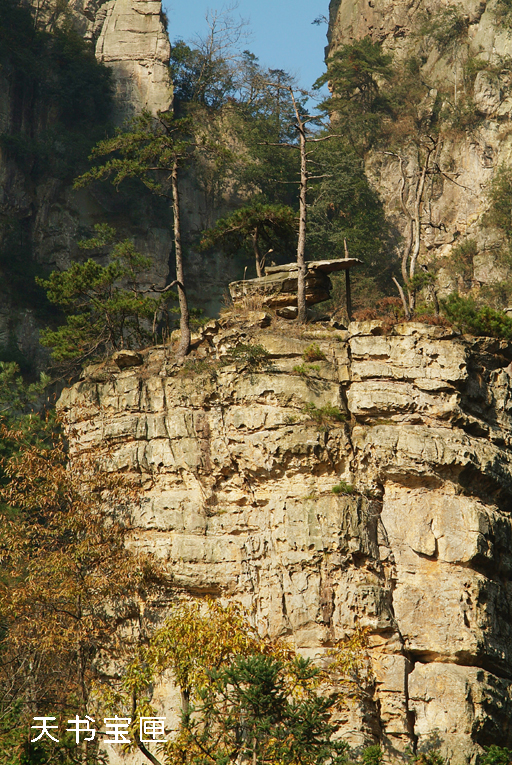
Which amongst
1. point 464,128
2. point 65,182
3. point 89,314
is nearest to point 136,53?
point 65,182

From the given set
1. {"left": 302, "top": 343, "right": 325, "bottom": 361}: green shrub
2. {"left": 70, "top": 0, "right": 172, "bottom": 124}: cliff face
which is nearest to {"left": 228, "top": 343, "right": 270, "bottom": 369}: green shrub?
{"left": 302, "top": 343, "right": 325, "bottom": 361}: green shrub

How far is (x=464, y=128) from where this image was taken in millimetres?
46094

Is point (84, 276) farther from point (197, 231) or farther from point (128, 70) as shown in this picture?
point (128, 70)

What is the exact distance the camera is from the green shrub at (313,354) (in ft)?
75.0

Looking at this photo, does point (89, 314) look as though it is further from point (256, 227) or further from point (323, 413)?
point (323, 413)

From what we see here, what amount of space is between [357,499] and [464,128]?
31.6 m

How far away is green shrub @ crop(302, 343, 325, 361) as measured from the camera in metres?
22.9

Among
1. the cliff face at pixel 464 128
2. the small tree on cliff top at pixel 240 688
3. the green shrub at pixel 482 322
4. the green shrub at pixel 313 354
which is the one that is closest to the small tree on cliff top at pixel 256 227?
the green shrub at pixel 313 354

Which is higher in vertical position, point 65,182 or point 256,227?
point 65,182

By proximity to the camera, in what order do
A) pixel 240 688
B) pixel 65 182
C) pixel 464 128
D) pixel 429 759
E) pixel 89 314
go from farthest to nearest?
pixel 464 128 < pixel 65 182 < pixel 89 314 < pixel 429 759 < pixel 240 688

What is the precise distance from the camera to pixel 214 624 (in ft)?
59.1

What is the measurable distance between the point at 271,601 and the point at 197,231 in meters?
28.3

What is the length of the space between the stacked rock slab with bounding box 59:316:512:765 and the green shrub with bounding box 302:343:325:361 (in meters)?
0.15

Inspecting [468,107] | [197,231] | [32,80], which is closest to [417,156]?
[468,107]
